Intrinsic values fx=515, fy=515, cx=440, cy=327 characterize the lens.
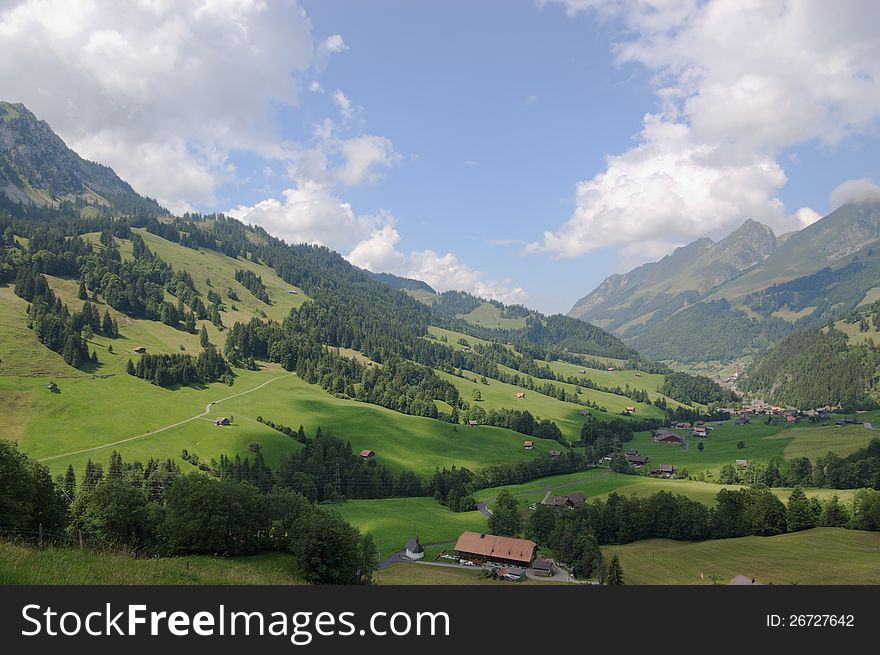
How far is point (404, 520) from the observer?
11544cm

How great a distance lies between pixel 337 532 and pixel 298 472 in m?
76.3

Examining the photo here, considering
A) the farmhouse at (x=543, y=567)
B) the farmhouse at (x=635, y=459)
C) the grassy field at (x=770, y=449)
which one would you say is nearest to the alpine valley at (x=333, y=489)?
the farmhouse at (x=635, y=459)

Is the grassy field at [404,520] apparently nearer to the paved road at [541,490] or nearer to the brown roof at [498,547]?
the paved road at [541,490]

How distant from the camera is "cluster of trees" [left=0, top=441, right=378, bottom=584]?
47906 millimetres

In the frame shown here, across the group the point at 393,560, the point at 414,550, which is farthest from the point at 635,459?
the point at 393,560

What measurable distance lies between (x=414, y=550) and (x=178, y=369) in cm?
12320

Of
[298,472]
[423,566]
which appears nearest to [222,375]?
[298,472]

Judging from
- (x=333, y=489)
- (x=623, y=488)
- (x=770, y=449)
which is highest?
(x=770, y=449)

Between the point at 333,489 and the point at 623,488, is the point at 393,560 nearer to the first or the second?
the point at 333,489

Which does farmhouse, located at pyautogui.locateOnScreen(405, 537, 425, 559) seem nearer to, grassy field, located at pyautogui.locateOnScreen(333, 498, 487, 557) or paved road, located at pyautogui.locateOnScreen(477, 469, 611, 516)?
grassy field, located at pyautogui.locateOnScreen(333, 498, 487, 557)

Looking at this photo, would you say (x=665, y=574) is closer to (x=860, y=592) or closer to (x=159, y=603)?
(x=860, y=592)

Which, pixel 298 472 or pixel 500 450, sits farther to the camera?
pixel 500 450

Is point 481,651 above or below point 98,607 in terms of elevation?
below

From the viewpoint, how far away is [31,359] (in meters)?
157
